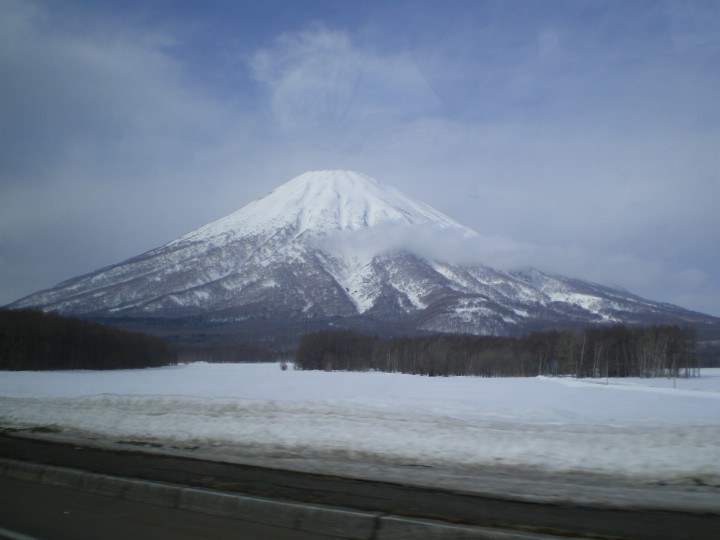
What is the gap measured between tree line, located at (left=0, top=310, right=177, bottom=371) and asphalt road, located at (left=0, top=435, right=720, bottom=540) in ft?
230

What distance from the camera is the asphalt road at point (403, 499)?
6.88 meters

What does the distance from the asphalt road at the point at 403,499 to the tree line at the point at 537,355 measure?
91.7 meters

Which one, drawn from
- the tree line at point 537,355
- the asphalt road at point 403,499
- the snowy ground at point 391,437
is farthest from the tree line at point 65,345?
the asphalt road at point 403,499

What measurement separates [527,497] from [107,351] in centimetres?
9512

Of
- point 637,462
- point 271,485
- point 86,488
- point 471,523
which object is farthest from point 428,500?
point 86,488

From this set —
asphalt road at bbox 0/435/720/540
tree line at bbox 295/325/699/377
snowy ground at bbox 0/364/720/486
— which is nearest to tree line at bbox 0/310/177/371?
tree line at bbox 295/325/699/377

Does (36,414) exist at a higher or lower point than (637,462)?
lower

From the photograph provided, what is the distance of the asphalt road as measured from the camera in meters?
6.88

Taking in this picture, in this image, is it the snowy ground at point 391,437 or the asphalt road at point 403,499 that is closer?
the asphalt road at point 403,499

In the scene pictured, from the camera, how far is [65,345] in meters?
83.9

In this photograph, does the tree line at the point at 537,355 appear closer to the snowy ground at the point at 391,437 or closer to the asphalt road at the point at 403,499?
the snowy ground at the point at 391,437

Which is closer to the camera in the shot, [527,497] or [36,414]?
[527,497]

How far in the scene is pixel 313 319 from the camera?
19788cm

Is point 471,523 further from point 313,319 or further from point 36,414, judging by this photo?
point 313,319
